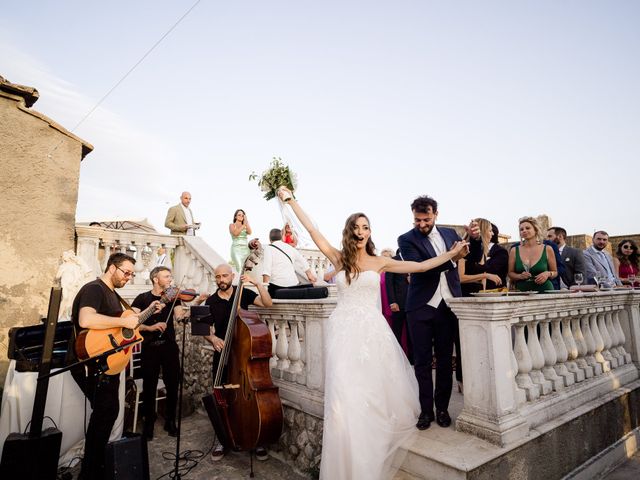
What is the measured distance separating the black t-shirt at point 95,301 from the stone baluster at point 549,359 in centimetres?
445

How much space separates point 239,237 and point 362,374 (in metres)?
5.52

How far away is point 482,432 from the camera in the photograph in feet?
9.33

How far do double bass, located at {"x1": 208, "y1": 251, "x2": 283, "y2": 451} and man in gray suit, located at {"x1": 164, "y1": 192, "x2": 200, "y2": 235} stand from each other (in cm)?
480

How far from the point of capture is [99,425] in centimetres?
357

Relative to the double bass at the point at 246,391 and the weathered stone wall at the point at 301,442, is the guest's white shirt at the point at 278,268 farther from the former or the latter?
the weathered stone wall at the point at 301,442

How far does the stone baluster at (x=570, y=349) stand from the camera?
12.8ft

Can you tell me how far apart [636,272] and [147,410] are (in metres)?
8.97

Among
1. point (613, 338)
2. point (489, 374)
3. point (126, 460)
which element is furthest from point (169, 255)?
point (613, 338)

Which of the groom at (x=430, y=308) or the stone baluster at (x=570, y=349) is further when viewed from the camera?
the stone baluster at (x=570, y=349)

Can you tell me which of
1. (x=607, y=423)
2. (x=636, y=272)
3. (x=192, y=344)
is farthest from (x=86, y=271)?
(x=636, y=272)

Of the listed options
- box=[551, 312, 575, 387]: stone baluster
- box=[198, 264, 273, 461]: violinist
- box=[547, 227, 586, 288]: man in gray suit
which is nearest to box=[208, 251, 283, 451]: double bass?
box=[198, 264, 273, 461]: violinist

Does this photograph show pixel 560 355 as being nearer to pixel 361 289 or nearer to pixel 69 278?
pixel 361 289

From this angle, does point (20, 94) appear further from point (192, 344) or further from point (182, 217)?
point (192, 344)

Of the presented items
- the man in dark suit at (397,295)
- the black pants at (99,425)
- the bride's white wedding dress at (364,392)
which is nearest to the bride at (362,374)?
the bride's white wedding dress at (364,392)
